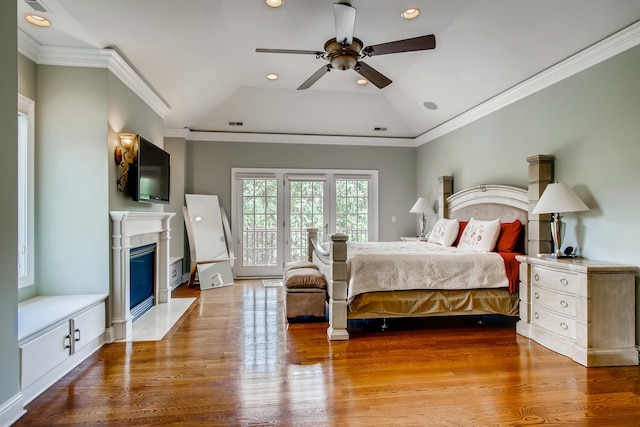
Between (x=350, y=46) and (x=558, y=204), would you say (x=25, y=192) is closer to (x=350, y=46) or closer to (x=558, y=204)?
(x=350, y=46)

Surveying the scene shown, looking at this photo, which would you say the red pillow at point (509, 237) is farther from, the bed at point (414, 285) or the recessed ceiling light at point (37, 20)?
the recessed ceiling light at point (37, 20)

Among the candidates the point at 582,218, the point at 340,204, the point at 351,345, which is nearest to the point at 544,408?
the point at 351,345

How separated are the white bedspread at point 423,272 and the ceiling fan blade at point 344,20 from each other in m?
1.96

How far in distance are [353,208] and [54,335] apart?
5.05 meters

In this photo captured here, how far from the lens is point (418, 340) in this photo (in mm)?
3299

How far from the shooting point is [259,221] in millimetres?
6430

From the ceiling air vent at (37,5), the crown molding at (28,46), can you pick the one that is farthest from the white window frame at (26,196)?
the ceiling air vent at (37,5)

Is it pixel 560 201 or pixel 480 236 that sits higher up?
pixel 560 201

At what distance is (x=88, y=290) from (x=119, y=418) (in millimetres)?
1534

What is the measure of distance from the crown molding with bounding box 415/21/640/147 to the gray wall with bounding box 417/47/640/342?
6cm

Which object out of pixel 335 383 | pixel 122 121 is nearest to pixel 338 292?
pixel 335 383

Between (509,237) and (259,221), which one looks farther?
(259,221)

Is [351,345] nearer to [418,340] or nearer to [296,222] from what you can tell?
[418,340]

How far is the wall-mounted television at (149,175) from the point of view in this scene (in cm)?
346
